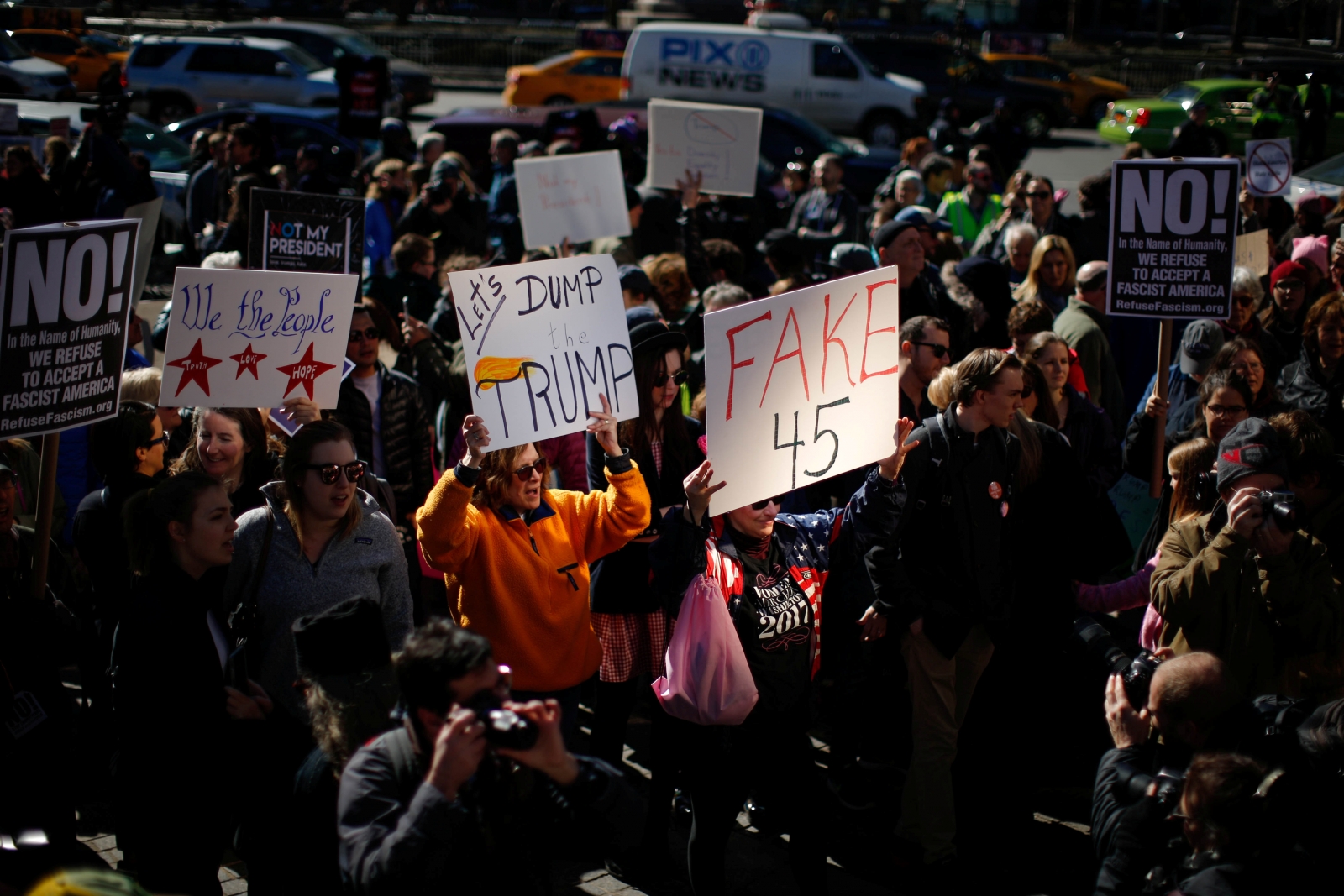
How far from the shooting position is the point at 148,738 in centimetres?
326

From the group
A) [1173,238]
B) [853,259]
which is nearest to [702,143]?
[853,259]

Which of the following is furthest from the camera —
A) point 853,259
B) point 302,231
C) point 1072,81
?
point 1072,81

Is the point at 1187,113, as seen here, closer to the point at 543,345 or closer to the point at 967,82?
the point at 967,82

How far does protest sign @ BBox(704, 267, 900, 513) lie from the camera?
376cm

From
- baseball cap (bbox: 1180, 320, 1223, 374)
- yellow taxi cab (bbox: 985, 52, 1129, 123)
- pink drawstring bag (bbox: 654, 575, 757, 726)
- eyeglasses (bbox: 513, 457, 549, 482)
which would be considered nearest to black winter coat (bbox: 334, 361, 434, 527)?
eyeglasses (bbox: 513, 457, 549, 482)

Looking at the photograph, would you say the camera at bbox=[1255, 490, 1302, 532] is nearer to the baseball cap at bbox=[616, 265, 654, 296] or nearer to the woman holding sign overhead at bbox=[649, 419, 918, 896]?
the woman holding sign overhead at bbox=[649, 419, 918, 896]

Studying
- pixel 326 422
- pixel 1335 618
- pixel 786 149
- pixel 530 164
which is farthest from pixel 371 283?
pixel 786 149

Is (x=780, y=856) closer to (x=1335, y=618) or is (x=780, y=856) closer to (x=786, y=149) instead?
(x=1335, y=618)

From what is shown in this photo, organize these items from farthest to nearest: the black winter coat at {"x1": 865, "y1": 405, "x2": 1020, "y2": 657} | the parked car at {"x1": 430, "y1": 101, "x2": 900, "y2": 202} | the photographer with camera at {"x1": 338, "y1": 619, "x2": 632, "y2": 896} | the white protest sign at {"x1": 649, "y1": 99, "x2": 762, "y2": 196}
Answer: the parked car at {"x1": 430, "y1": 101, "x2": 900, "y2": 202}, the white protest sign at {"x1": 649, "y1": 99, "x2": 762, "y2": 196}, the black winter coat at {"x1": 865, "y1": 405, "x2": 1020, "y2": 657}, the photographer with camera at {"x1": 338, "y1": 619, "x2": 632, "y2": 896}

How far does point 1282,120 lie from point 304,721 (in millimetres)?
16041

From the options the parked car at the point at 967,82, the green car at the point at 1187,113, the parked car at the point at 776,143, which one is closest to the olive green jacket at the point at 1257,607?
the parked car at the point at 776,143

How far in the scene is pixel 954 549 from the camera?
13.6 feet

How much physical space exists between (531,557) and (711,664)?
0.68 metres

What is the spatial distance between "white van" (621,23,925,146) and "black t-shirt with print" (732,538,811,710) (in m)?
19.7
